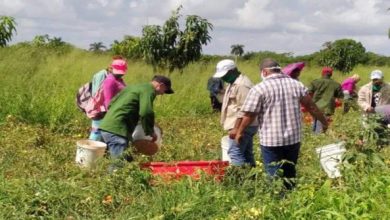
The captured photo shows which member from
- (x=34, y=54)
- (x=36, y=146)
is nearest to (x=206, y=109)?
(x=34, y=54)

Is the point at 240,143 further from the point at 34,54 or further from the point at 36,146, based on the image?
the point at 34,54

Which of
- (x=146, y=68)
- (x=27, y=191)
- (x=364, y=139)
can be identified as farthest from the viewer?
(x=146, y=68)

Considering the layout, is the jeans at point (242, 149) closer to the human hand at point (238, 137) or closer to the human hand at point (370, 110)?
the human hand at point (238, 137)

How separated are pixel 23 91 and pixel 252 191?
7168mm

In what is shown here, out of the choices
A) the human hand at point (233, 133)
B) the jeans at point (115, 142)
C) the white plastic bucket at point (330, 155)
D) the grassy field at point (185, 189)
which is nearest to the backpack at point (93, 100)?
the grassy field at point (185, 189)

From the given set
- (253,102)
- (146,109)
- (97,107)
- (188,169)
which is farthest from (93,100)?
(253,102)

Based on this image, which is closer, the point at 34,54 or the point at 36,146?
the point at 36,146

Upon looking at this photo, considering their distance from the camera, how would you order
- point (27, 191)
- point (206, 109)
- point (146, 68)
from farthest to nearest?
point (146, 68) < point (206, 109) < point (27, 191)

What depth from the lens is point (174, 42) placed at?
15383mm

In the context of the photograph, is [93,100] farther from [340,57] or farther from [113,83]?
[340,57]

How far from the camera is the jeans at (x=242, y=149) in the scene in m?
6.34

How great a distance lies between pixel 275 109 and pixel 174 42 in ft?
32.6

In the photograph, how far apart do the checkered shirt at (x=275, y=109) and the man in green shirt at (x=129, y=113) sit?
100 cm

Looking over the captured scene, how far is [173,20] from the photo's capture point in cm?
1520
